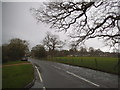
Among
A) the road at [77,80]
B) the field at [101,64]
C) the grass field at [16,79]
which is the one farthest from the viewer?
the field at [101,64]

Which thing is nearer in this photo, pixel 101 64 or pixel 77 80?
pixel 77 80

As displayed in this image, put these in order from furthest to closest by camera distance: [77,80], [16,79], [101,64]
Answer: [101,64], [16,79], [77,80]

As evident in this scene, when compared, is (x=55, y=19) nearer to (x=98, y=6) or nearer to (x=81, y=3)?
(x=81, y=3)

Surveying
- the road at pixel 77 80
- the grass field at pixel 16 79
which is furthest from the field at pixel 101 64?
the grass field at pixel 16 79

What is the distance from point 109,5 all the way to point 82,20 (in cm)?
327

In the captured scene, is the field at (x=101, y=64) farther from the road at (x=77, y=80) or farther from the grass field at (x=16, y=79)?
the grass field at (x=16, y=79)

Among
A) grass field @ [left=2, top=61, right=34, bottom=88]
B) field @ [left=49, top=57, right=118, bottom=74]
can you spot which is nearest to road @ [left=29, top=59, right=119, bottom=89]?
grass field @ [left=2, top=61, right=34, bottom=88]

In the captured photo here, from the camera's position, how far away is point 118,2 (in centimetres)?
1401

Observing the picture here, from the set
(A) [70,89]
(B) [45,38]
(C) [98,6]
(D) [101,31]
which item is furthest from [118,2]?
(B) [45,38]

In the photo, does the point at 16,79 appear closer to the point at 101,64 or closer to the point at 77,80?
the point at 77,80

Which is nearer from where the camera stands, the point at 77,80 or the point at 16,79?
the point at 77,80

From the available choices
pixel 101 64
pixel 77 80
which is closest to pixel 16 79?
pixel 77 80

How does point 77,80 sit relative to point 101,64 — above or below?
below

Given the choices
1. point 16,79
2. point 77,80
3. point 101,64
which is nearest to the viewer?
point 77,80
